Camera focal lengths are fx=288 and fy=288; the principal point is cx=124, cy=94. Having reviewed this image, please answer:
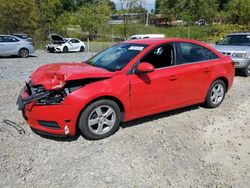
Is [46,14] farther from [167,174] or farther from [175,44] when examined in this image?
[167,174]

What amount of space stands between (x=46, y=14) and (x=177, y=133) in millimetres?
29397

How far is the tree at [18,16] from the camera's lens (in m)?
27.5

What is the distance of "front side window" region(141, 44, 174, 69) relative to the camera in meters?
5.00

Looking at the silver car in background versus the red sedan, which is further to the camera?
the silver car in background

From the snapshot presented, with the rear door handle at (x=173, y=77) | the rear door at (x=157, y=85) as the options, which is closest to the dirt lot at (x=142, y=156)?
the rear door at (x=157, y=85)

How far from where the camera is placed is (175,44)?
531 centimetres

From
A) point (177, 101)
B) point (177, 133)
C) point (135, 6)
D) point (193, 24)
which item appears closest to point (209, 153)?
point (177, 133)

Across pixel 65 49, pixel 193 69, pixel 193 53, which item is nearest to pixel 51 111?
pixel 193 69

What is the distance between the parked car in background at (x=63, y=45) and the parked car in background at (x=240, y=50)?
1539cm

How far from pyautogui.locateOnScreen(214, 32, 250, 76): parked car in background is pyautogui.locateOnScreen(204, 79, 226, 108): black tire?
3.88 meters

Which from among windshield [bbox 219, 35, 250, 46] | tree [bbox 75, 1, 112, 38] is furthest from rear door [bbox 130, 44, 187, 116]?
Answer: tree [bbox 75, 1, 112, 38]

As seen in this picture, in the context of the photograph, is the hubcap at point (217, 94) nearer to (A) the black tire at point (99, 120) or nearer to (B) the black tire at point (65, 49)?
(A) the black tire at point (99, 120)

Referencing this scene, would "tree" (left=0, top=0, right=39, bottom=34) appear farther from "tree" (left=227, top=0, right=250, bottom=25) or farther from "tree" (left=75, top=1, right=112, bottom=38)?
"tree" (left=227, top=0, right=250, bottom=25)

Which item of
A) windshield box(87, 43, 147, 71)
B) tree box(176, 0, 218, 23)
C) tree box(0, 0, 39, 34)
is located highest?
tree box(176, 0, 218, 23)
